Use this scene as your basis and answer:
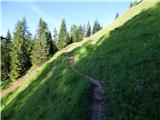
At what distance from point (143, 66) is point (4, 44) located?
89641 mm

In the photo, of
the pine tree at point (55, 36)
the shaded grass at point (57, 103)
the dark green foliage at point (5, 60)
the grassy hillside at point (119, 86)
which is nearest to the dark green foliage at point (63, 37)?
the pine tree at point (55, 36)

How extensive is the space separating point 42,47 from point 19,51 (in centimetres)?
916

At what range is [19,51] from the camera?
347ft

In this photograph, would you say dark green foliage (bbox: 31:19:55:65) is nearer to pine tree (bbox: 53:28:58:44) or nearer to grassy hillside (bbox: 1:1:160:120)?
pine tree (bbox: 53:28:58:44)

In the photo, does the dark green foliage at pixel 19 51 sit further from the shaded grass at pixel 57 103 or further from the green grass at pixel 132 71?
the green grass at pixel 132 71

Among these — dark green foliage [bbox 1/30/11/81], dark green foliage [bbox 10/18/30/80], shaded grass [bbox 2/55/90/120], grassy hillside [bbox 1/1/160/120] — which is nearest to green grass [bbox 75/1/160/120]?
grassy hillside [bbox 1/1/160/120]

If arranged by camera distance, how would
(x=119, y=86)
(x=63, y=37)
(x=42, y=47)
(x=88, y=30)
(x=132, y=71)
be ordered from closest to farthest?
(x=119, y=86), (x=132, y=71), (x=42, y=47), (x=63, y=37), (x=88, y=30)

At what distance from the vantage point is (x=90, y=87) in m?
34.8

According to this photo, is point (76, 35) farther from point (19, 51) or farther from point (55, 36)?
point (19, 51)

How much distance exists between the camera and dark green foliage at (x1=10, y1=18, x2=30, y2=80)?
101 metres

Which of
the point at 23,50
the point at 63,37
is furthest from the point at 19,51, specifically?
the point at 63,37

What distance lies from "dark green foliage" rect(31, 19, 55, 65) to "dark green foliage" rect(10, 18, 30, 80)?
3.41 meters

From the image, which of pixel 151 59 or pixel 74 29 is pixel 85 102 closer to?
pixel 151 59

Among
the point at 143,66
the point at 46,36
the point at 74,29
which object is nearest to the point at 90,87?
the point at 143,66
